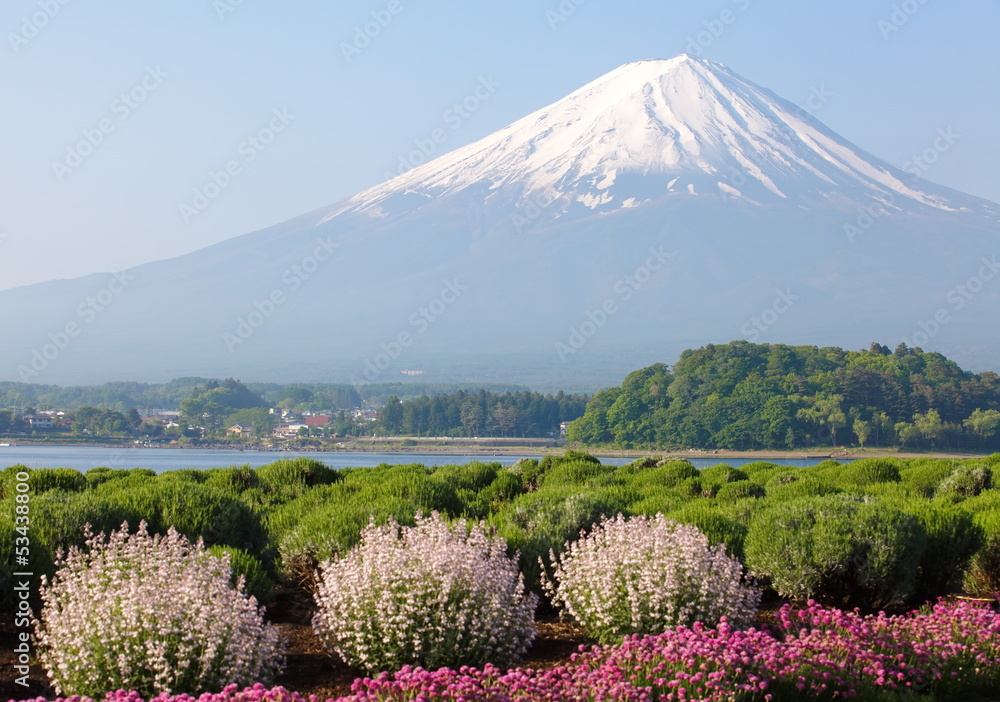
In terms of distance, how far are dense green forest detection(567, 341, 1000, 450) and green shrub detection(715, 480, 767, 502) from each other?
8798 cm

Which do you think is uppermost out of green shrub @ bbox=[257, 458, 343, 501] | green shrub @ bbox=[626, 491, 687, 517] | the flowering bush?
green shrub @ bbox=[257, 458, 343, 501]

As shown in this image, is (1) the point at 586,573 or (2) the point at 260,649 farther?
(1) the point at 586,573

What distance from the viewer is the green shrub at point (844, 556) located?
9953 millimetres

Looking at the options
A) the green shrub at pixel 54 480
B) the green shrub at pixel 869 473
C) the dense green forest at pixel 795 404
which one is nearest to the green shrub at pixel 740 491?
the green shrub at pixel 869 473

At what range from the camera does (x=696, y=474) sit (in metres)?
23.9

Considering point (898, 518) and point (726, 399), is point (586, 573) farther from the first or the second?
point (726, 399)

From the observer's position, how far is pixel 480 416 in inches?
5167

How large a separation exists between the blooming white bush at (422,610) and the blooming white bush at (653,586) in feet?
2.60

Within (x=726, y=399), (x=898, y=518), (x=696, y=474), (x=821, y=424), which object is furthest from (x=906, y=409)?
(x=898, y=518)

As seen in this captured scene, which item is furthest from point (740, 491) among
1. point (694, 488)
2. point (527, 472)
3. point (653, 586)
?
point (653, 586)

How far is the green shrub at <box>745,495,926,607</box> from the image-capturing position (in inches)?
392

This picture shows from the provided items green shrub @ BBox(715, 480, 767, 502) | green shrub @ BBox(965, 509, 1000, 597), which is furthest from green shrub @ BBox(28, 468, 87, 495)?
green shrub @ BBox(965, 509, 1000, 597)

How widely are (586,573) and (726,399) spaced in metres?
107

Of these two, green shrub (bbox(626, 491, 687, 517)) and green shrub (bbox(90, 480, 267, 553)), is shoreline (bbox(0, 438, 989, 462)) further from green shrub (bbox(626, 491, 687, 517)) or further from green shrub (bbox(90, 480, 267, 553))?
green shrub (bbox(90, 480, 267, 553))
